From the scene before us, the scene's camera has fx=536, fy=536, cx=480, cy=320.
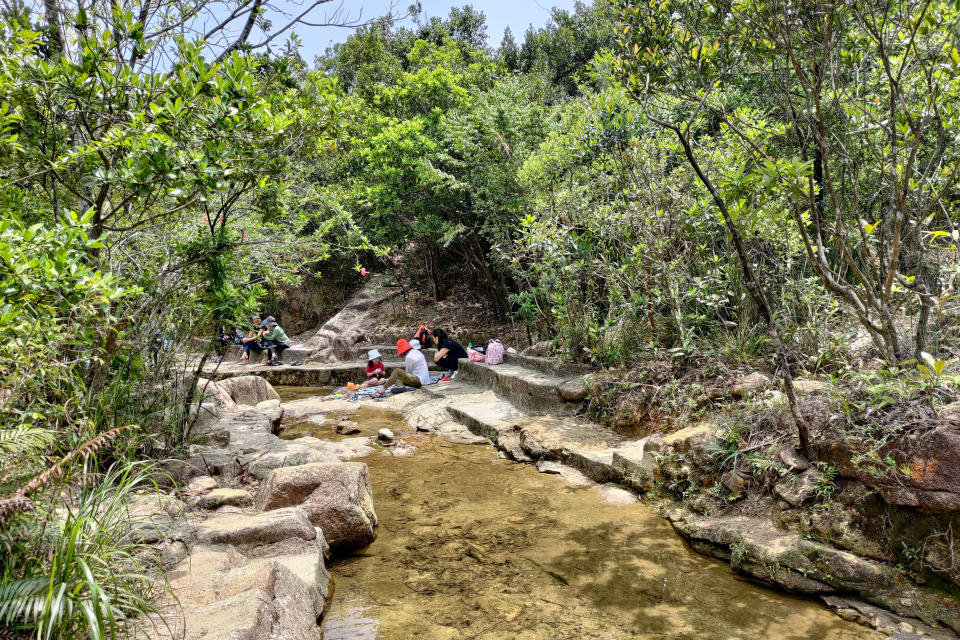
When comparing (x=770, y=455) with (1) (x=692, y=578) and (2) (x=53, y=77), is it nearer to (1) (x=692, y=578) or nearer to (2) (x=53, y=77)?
(1) (x=692, y=578)

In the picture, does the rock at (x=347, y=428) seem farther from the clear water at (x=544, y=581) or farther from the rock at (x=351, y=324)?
the rock at (x=351, y=324)

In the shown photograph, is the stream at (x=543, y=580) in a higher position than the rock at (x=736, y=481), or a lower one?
lower

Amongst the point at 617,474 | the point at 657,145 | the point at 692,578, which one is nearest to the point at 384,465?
the point at 617,474

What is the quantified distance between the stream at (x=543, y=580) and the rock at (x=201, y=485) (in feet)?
4.60

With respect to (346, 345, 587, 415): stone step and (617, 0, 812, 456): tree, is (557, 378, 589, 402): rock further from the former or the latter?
(617, 0, 812, 456): tree

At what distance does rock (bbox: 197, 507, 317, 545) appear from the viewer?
3709mm

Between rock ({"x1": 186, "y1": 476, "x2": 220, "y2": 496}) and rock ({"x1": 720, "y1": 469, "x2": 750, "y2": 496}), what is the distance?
14.4 feet

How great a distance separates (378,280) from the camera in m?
19.0

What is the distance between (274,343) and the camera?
15.5 metres

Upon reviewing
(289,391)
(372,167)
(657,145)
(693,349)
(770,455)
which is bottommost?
(289,391)

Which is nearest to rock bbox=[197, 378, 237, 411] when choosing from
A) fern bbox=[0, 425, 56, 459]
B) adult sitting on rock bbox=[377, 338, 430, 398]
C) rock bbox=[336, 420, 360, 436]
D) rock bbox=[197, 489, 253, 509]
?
rock bbox=[336, 420, 360, 436]

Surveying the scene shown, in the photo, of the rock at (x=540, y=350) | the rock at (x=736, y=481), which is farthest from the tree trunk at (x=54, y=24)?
the rock at (x=540, y=350)

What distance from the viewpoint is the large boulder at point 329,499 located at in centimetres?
424

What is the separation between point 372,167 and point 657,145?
30.7ft
